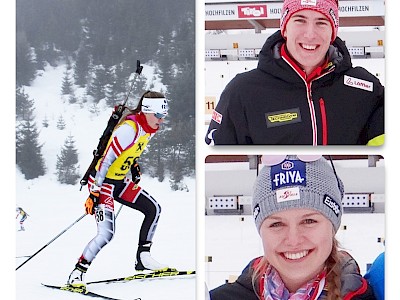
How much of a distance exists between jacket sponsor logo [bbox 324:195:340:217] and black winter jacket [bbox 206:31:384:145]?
152 millimetres

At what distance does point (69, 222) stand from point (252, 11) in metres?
0.78

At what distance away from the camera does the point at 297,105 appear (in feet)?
5.91

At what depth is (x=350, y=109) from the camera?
5.89 feet

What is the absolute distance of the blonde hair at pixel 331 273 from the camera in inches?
69.2

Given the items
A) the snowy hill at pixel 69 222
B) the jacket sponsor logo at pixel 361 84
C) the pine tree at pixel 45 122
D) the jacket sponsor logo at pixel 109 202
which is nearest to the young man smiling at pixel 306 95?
the jacket sponsor logo at pixel 361 84

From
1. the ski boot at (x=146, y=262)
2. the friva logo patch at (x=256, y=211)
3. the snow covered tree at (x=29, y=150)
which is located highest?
the snow covered tree at (x=29, y=150)

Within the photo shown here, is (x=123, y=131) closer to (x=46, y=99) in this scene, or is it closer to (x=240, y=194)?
(x=46, y=99)

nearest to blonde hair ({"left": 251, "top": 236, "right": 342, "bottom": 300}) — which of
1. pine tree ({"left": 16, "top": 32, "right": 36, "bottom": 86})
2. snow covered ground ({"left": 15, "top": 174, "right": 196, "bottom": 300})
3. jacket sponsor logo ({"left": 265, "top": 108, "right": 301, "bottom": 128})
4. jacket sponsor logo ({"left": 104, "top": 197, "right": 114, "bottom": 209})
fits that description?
snow covered ground ({"left": 15, "top": 174, "right": 196, "bottom": 300})

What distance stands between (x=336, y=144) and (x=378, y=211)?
0.21m

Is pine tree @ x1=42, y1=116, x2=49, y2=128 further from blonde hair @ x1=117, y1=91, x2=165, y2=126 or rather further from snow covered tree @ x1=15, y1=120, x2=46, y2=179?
blonde hair @ x1=117, y1=91, x2=165, y2=126

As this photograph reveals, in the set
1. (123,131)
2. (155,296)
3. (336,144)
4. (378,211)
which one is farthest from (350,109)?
(155,296)

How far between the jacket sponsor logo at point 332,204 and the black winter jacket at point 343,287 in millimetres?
121

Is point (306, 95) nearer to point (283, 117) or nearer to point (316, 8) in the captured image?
point (283, 117)

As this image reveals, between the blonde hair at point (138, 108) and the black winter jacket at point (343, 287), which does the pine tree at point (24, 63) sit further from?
the black winter jacket at point (343, 287)
